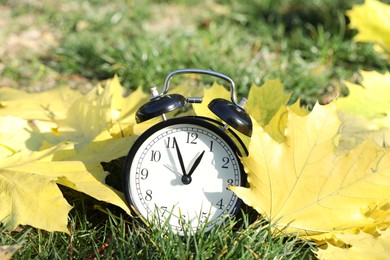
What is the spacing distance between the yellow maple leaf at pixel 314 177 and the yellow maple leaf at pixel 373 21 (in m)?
1.27

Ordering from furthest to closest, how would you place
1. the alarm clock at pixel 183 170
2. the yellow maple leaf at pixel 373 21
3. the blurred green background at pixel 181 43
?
the blurred green background at pixel 181 43 < the yellow maple leaf at pixel 373 21 < the alarm clock at pixel 183 170

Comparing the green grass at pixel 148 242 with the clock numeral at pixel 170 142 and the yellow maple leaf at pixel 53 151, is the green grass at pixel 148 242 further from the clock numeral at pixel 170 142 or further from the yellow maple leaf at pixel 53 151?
the clock numeral at pixel 170 142

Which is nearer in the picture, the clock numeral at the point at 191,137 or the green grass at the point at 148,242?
the green grass at the point at 148,242

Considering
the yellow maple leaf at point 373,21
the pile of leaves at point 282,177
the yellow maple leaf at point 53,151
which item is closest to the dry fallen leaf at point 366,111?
the pile of leaves at point 282,177

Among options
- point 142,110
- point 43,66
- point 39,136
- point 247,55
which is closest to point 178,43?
point 247,55

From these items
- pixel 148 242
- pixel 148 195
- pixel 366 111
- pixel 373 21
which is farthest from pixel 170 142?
pixel 373 21

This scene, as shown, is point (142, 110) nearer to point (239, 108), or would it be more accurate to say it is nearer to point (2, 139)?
point (239, 108)

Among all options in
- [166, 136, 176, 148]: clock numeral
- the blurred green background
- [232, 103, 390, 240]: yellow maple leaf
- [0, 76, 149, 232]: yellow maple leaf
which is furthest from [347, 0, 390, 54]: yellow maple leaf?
[166, 136, 176, 148]: clock numeral

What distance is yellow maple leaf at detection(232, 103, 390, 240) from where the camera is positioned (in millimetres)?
1943

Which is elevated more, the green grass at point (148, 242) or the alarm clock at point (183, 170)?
the alarm clock at point (183, 170)

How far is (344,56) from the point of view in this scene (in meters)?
3.98

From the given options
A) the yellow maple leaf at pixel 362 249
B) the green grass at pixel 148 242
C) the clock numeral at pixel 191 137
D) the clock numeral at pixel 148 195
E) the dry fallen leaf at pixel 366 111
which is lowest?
the yellow maple leaf at pixel 362 249

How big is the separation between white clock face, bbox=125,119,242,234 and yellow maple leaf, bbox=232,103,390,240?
113 millimetres

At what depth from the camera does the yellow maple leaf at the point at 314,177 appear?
1.94 m
